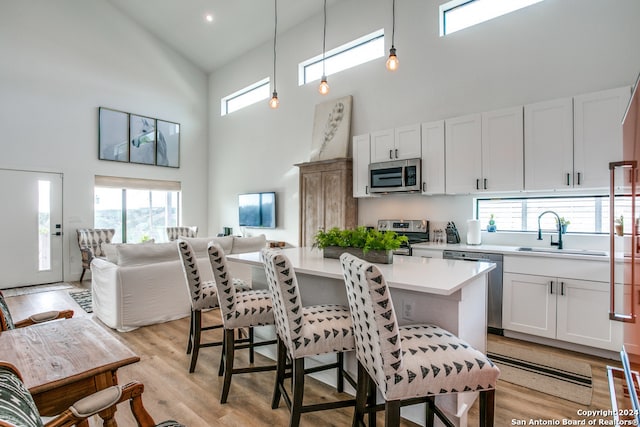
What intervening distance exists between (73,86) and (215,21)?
300 cm

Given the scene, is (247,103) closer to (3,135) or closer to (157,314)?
(3,135)

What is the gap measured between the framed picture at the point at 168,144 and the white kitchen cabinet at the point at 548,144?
7.13m

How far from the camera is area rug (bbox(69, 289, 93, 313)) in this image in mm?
4574

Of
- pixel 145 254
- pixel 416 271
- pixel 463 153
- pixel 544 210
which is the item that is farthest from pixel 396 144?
pixel 145 254

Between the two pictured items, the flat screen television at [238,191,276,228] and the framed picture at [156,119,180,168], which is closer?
the flat screen television at [238,191,276,228]

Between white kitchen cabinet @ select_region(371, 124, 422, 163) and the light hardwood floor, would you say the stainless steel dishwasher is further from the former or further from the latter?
white kitchen cabinet @ select_region(371, 124, 422, 163)

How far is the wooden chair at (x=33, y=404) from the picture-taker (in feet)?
2.17

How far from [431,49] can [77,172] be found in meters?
6.67

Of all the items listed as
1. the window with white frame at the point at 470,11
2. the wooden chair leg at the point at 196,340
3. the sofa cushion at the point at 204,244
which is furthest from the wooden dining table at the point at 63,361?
the window with white frame at the point at 470,11

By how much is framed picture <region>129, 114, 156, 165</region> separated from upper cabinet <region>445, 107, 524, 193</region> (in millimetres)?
6341

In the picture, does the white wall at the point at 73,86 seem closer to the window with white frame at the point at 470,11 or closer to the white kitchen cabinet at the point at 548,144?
the window with white frame at the point at 470,11

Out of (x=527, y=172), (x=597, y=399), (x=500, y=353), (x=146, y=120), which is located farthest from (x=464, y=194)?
(x=146, y=120)

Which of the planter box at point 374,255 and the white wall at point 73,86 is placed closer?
the planter box at point 374,255

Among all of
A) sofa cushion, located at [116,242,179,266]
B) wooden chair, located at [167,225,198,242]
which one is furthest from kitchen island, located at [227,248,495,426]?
wooden chair, located at [167,225,198,242]
